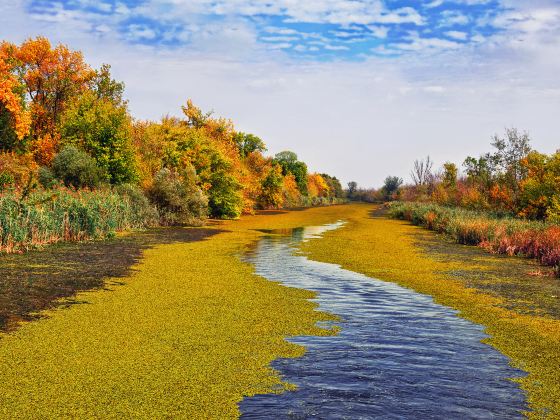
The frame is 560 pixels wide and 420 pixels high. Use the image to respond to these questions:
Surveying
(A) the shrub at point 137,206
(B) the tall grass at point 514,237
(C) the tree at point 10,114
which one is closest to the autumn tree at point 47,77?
(C) the tree at point 10,114

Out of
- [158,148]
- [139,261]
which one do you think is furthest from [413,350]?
[158,148]

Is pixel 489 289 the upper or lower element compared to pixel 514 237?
lower

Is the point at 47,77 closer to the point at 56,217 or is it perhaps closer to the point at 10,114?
the point at 10,114

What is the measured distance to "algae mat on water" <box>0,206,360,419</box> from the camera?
5.78 m

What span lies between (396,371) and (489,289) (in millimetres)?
7519

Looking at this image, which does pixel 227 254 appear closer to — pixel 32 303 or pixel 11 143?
pixel 32 303

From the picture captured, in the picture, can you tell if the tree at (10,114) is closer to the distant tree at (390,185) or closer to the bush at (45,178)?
the bush at (45,178)

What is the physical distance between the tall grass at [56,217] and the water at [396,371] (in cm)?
1226

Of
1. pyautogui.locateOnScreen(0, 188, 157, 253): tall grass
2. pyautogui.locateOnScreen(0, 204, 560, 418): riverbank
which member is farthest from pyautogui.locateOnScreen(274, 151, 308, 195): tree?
pyautogui.locateOnScreen(0, 204, 560, 418): riverbank

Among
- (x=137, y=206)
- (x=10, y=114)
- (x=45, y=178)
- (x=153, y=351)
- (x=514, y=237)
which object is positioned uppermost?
(x=10, y=114)

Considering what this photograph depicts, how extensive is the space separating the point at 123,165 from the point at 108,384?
3377 cm

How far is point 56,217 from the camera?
20906mm

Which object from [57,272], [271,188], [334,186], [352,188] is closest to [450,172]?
[271,188]

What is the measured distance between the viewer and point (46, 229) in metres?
19.7
